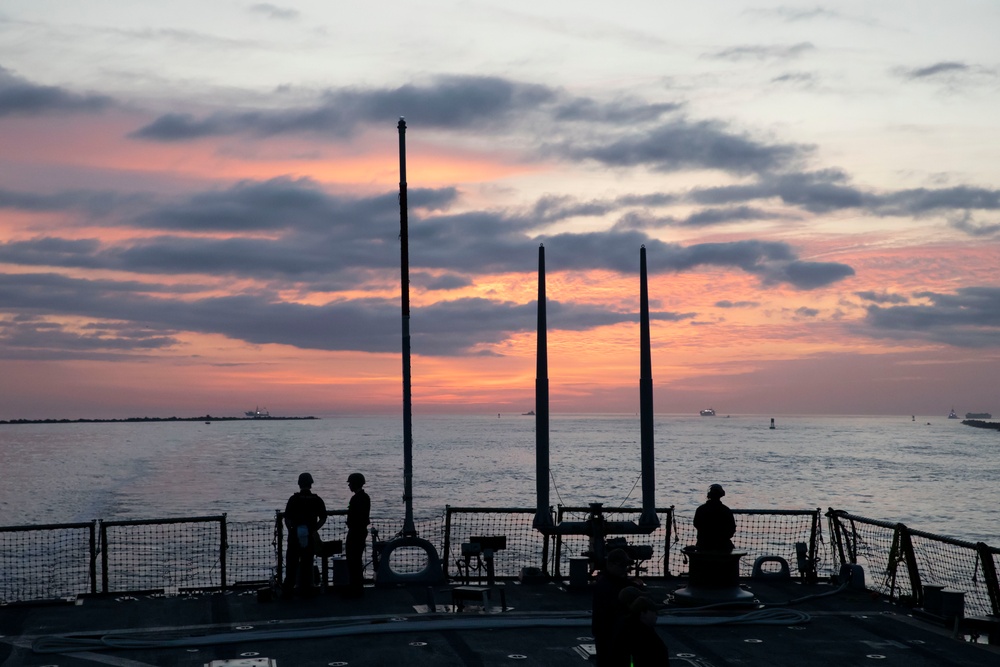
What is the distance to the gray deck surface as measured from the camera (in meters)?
14.1

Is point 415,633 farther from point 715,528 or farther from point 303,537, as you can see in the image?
point 715,528

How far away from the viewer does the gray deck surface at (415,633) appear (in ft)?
46.3

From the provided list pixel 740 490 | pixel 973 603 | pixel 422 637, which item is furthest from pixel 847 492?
pixel 422 637

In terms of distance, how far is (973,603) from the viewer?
32.7m

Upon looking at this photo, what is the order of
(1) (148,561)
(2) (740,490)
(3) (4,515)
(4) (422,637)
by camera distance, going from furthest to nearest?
(2) (740,490) < (3) (4,515) < (1) (148,561) < (4) (422,637)

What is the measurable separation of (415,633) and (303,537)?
3.78 meters

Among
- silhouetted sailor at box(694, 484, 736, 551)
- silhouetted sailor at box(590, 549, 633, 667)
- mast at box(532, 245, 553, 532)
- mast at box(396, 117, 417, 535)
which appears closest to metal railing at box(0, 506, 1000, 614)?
mast at box(396, 117, 417, 535)

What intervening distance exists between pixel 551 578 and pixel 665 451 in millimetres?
160580

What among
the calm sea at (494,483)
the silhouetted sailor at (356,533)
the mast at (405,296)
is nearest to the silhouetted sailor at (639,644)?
the silhouetted sailor at (356,533)

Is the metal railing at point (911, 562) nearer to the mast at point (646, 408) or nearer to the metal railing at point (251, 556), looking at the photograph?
the metal railing at point (251, 556)

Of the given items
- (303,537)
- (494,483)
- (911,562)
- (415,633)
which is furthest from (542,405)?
(494,483)

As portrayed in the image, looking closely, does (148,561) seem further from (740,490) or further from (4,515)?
(740,490)

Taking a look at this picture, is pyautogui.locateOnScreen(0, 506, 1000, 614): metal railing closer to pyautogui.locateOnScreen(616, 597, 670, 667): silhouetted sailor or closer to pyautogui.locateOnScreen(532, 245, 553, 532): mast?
pyautogui.locateOnScreen(532, 245, 553, 532): mast

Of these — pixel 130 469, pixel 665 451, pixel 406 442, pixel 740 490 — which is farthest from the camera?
pixel 665 451
